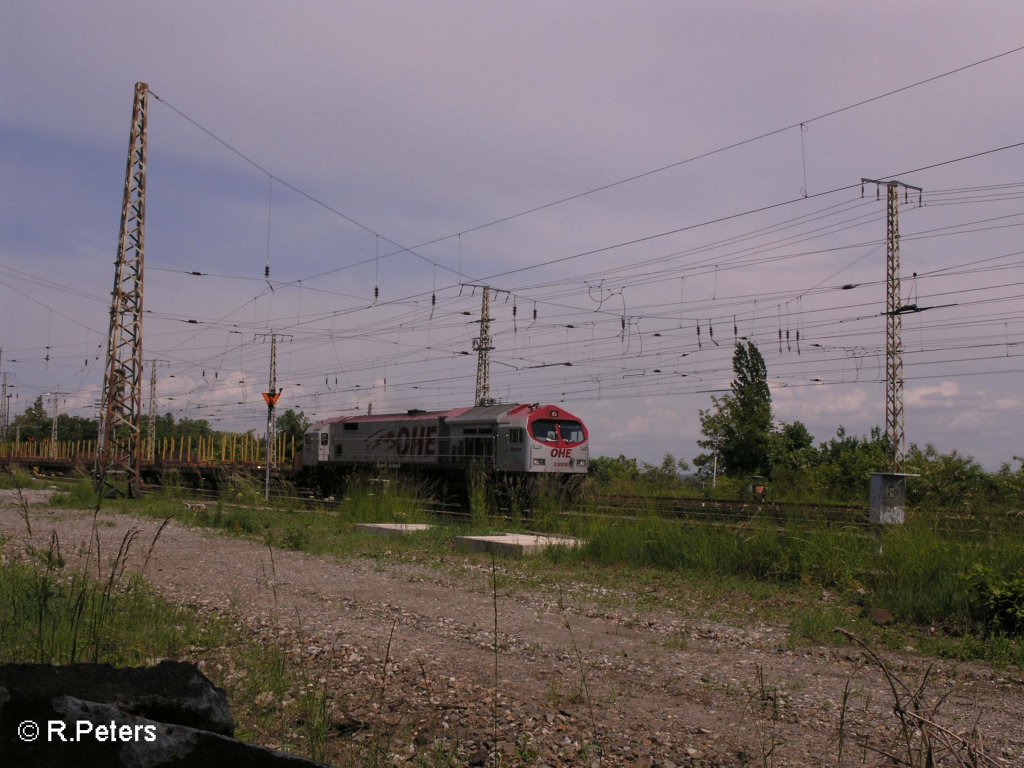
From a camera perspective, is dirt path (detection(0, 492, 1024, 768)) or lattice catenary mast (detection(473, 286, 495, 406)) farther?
lattice catenary mast (detection(473, 286, 495, 406))

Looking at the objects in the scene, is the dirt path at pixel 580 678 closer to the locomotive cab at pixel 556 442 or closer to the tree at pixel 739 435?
the locomotive cab at pixel 556 442

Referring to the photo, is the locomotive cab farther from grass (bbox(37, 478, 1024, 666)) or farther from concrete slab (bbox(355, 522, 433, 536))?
grass (bbox(37, 478, 1024, 666))

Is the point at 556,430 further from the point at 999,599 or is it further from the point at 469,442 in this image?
the point at 999,599

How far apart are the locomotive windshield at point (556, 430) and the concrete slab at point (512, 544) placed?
11.5 m

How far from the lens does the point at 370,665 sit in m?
5.87

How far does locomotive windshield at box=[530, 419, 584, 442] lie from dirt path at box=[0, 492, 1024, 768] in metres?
14.9

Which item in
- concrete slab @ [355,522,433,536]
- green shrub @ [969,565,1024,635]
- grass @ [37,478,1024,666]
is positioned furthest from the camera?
concrete slab @ [355,522,433,536]

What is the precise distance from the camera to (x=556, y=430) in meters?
25.2

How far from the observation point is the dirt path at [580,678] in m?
4.48

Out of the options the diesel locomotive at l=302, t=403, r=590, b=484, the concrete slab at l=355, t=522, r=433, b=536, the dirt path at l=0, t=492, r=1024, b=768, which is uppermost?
the diesel locomotive at l=302, t=403, r=590, b=484

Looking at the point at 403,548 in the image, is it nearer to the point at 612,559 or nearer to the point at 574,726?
the point at 612,559

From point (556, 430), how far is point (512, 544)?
13.2 metres

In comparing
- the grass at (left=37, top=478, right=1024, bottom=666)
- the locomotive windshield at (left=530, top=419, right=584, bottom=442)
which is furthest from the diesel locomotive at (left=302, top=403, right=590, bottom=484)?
the grass at (left=37, top=478, right=1024, bottom=666)

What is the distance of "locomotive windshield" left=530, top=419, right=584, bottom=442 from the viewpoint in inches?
973
